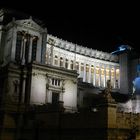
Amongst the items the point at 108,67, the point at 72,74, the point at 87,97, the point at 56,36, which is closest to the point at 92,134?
the point at 72,74

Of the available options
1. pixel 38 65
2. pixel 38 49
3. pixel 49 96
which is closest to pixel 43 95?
pixel 49 96

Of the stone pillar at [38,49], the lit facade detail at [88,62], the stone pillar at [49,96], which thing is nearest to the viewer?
the stone pillar at [49,96]

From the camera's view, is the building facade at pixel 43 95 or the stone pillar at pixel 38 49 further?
the stone pillar at pixel 38 49

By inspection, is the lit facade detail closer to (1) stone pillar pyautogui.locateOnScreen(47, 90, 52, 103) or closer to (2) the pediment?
(2) the pediment

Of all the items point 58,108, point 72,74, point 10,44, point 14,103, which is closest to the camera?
point 58,108

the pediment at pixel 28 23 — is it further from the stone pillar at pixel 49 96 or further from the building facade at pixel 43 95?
the stone pillar at pixel 49 96

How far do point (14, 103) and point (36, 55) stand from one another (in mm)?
20847

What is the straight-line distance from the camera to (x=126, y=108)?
64.6 meters

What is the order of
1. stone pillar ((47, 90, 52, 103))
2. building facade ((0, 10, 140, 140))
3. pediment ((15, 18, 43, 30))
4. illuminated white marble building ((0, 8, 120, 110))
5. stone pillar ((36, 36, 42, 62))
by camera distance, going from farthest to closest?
stone pillar ((36, 36, 42, 62))
pediment ((15, 18, 43, 30))
stone pillar ((47, 90, 52, 103))
illuminated white marble building ((0, 8, 120, 110))
building facade ((0, 10, 140, 140))

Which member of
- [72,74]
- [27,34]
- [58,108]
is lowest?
[58,108]

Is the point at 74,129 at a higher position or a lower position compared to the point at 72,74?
lower

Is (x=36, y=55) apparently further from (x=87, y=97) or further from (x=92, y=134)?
(x=92, y=134)

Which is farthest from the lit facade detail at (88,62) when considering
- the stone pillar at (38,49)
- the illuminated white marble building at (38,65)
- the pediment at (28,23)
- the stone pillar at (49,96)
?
the stone pillar at (49,96)

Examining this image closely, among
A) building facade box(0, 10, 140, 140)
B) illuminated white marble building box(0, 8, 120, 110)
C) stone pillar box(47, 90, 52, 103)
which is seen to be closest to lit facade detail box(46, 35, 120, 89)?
illuminated white marble building box(0, 8, 120, 110)
